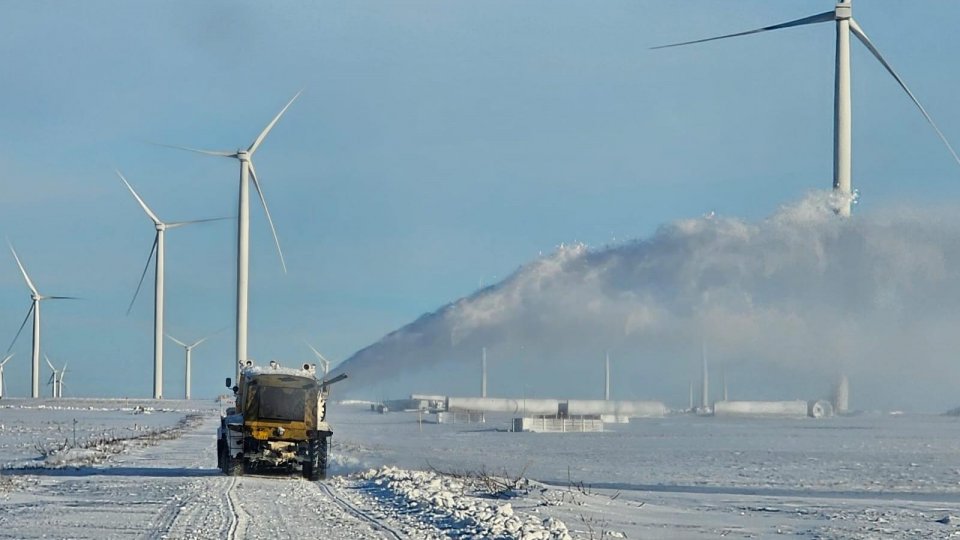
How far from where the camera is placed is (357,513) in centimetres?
2997

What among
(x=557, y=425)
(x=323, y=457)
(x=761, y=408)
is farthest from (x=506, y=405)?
(x=323, y=457)

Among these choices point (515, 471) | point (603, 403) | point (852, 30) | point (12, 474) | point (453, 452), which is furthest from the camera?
point (603, 403)

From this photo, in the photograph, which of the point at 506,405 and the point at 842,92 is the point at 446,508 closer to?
the point at 842,92

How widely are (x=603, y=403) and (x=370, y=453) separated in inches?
4548

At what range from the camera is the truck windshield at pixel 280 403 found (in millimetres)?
42781

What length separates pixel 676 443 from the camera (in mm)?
79875

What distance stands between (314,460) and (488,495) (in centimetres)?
1005

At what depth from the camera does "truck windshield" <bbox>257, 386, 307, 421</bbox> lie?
42.8m

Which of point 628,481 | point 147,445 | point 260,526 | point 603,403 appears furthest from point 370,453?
point 603,403

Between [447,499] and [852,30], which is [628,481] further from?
[852,30]

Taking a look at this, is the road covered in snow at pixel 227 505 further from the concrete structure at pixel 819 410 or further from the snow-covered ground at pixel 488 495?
the concrete structure at pixel 819 410

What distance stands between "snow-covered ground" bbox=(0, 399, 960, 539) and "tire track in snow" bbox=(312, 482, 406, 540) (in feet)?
0.14

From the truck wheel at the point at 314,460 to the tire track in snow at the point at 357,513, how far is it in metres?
2.64

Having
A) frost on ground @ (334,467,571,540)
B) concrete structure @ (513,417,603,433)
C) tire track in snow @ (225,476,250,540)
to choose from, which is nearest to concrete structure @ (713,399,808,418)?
concrete structure @ (513,417,603,433)
